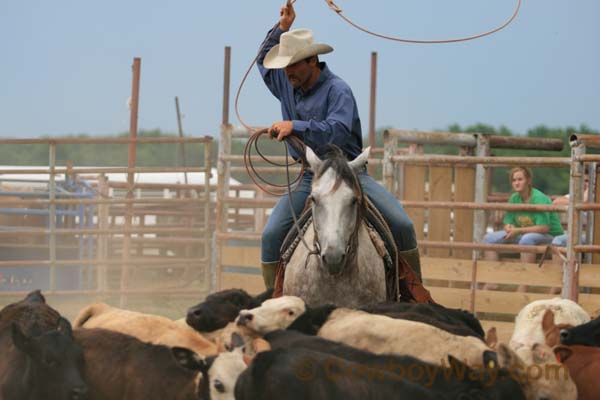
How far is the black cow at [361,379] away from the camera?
422 centimetres

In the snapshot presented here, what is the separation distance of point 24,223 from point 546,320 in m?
13.4

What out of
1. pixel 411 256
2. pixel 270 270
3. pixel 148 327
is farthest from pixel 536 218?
→ pixel 148 327

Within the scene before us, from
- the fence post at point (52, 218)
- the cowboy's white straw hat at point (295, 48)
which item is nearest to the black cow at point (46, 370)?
the cowboy's white straw hat at point (295, 48)

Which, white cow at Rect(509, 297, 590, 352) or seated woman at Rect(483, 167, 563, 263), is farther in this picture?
seated woman at Rect(483, 167, 563, 263)

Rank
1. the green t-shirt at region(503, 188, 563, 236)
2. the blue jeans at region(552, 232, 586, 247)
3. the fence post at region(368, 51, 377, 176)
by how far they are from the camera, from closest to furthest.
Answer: the blue jeans at region(552, 232, 586, 247)
the green t-shirt at region(503, 188, 563, 236)
the fence post at region(368, 51, 377, 176)

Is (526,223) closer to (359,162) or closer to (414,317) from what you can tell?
(359,162)

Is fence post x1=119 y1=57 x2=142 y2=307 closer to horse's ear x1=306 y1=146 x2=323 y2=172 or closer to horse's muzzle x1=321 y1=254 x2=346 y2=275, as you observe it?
horse's ear x1=306 y1=146 x2=323 y2=172

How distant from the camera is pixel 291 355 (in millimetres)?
4320

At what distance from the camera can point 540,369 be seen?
183 inches

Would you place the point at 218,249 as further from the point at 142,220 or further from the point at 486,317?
the point at 142,220

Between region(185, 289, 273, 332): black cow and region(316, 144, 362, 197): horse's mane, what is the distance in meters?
0.99

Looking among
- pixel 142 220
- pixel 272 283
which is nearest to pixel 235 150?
Answer: pixel 142 220

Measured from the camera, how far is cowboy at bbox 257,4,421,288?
6.78 metres

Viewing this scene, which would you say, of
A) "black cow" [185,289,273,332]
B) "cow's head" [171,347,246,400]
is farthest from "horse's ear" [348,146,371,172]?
"cow's head" [171,347,246,400]
